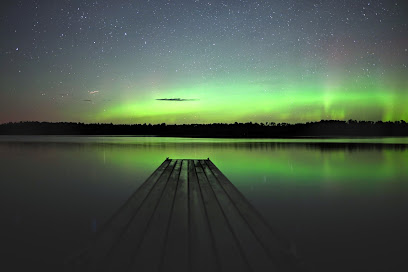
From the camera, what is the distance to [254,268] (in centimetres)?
292

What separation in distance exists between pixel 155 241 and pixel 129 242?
11.1 inches

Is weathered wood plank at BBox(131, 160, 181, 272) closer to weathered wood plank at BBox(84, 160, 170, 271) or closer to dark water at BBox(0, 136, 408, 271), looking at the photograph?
weathered wood plank at BBox(84, 160, 170, 271)

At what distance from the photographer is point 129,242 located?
3.54m

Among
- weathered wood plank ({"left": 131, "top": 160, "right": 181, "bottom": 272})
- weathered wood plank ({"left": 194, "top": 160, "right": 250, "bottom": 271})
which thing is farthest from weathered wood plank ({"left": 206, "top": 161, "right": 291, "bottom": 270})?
weathered wood plank ({"left": 131, "top": 160, "right": 181, "bottom": 272})

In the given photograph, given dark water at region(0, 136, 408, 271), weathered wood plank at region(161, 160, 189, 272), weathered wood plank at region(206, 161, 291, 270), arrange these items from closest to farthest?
weathered wood plank at region(161, 160, 189, 272)
weathered wood plank at region(206, 161, 291, 270)
dark water at region(0, 136, 408, 271)

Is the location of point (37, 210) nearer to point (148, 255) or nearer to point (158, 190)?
point (158, 190)

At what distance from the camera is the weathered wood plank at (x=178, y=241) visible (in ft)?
9.73

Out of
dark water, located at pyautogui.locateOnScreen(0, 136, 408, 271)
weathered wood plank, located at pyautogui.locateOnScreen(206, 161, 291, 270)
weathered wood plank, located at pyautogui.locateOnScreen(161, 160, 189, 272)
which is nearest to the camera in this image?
weathered wood plank, located at pyautogui.locateOnScreen(161, 160, 189, 272)

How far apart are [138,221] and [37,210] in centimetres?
300

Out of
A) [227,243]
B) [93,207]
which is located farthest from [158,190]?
[227,243]

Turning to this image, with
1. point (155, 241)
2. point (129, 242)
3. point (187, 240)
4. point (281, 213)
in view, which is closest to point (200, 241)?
point (187, 240)

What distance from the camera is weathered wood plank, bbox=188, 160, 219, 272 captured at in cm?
299

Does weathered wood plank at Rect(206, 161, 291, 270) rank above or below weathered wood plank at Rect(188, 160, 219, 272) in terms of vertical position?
below

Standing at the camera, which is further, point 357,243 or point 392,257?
point 357,243
